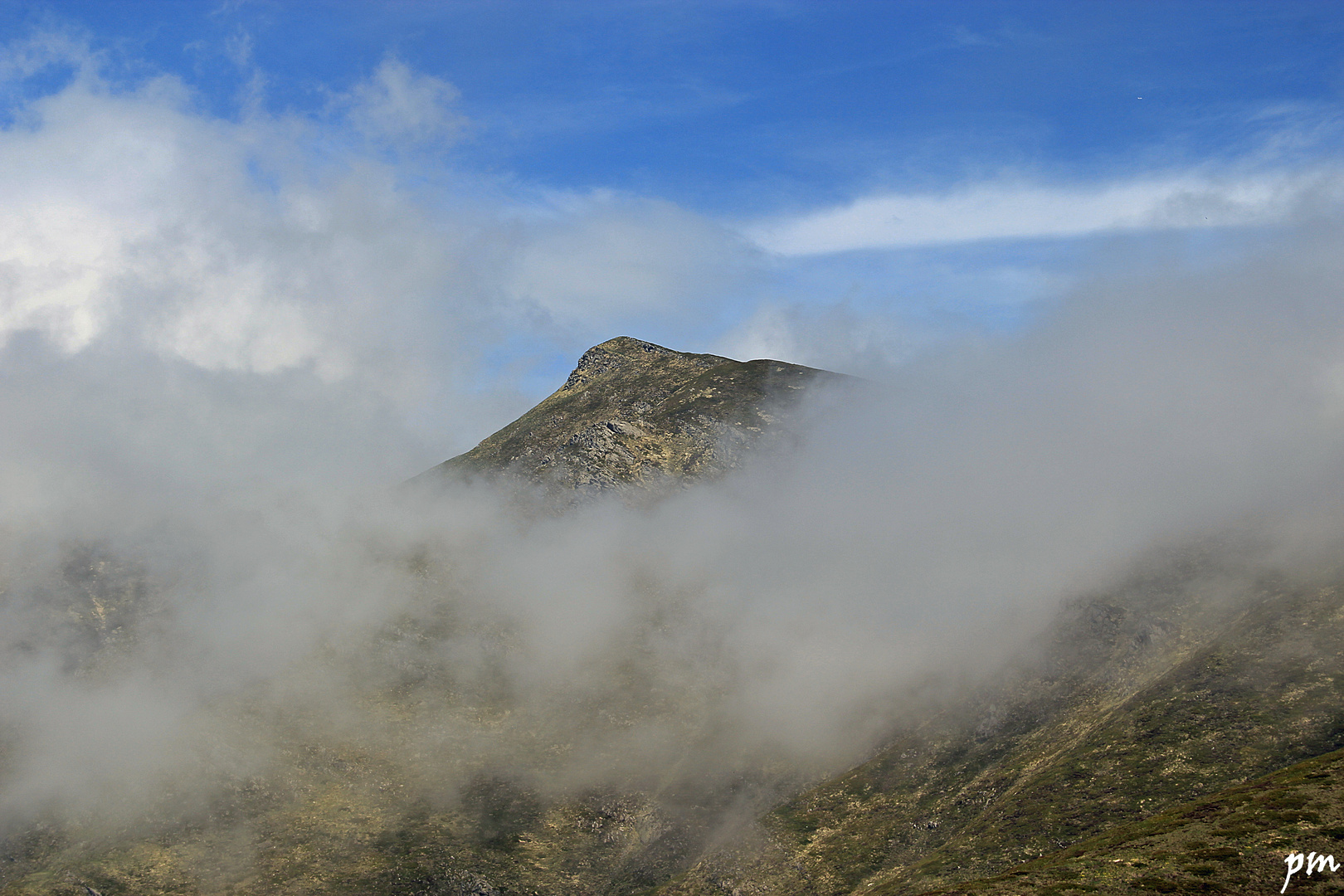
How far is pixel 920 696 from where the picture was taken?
618 feet

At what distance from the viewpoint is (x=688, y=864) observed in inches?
5807

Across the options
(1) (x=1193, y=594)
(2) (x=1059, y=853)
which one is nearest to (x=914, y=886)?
(2) (x=1059, y=853)

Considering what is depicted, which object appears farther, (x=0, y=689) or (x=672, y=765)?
(x=0, y=689)

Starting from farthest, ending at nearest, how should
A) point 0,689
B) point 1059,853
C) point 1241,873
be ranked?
1. point 0,689
2. point 1059,853
3. point 1241,873

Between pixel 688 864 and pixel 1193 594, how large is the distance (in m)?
125

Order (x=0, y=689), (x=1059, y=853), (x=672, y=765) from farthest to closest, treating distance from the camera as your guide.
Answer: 1. (x=0, y=689)
2. (x=672, y=765)
3. (x=1059, y=853)

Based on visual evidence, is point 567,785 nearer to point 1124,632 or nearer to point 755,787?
point 755,787

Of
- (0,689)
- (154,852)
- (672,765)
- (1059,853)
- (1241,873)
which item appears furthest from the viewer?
(0,689)

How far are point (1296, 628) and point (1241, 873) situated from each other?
8559cm

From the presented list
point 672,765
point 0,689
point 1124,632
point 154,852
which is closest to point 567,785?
point 672,765

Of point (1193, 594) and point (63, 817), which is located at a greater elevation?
point (63, 817)

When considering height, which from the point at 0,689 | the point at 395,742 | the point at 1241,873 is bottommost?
the point at 1241,873

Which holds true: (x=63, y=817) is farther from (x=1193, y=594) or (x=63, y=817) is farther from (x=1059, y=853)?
(x=1193, y=594)

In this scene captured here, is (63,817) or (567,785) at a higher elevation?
(63,817)
